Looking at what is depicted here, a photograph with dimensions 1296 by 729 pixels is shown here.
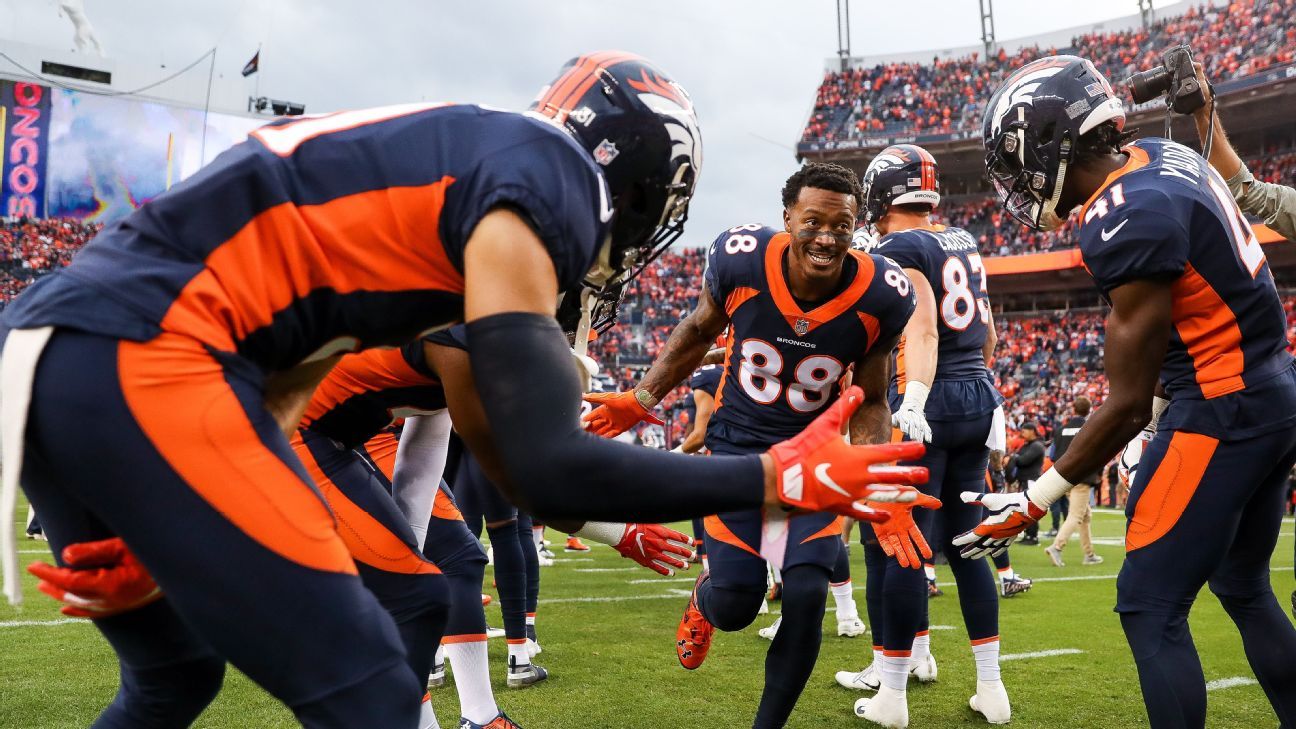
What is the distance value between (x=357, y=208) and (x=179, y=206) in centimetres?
28

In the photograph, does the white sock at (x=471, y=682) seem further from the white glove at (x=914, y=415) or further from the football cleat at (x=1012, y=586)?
the football cleat at (x=1012, y=586)

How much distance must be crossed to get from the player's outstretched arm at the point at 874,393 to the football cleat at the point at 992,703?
1.22 meters

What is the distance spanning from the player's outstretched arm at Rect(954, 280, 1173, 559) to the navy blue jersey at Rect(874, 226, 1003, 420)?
1635mm

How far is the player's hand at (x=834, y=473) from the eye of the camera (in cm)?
Result: 162

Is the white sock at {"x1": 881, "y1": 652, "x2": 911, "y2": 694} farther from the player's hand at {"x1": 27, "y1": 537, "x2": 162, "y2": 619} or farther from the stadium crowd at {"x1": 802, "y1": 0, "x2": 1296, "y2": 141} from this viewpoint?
the stadium crowd at {"x1": 802, "y1": 0, "x2": 1296, "y2": 141}

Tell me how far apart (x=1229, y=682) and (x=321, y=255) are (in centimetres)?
476

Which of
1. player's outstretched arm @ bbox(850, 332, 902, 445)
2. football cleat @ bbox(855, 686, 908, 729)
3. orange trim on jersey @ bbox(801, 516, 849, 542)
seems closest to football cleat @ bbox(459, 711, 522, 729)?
orange trim on jersey @ bbox(801, 516, 849, 542)

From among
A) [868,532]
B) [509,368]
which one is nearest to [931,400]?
[868,532]

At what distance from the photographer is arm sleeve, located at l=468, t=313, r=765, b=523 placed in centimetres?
153

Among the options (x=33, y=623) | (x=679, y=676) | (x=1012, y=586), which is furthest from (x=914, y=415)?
(x=33, y=623)

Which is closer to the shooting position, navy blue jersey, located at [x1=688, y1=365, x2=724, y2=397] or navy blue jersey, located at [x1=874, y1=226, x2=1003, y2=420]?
navy blue jersey, located at [x1=874, y1=226, x2=1003, y2=420]

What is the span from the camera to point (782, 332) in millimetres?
3732

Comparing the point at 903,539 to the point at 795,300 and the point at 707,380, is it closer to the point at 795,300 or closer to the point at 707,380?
the point at 795,300

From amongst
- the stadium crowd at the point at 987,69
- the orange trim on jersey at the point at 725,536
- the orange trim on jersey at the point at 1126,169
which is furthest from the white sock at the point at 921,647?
the stadium crowd at the point at 987,69
